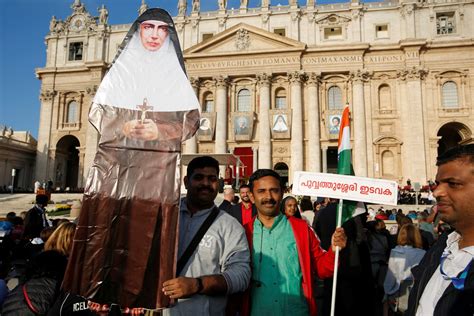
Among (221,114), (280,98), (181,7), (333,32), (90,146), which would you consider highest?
(181,7)

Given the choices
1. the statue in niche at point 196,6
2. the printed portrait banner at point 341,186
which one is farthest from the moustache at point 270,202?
the statue in niche at point 196,6

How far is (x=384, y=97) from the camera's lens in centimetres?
3042

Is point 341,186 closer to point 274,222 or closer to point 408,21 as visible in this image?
point 274,222

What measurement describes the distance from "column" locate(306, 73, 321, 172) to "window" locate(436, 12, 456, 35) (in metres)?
11.3

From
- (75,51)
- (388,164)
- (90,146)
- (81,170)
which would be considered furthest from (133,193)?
(75,51)

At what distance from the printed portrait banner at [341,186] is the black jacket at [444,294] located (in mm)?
1167

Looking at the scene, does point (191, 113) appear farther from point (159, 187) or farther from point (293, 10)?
point (293, 10)

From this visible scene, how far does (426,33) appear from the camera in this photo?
2969 cm

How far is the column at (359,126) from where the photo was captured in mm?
28516

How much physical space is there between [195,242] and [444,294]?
1.53 m

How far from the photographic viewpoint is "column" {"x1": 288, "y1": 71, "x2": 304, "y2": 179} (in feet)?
96.5

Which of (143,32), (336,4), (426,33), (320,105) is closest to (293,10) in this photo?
(336,4)

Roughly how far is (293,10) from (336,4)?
397 cm

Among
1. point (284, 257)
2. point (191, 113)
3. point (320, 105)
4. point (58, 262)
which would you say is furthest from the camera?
point (320, 105)
